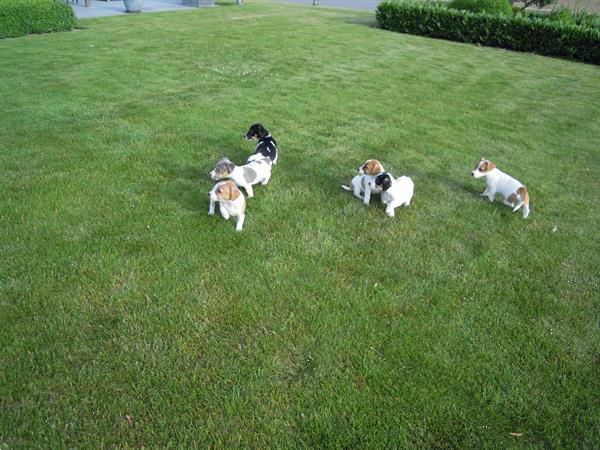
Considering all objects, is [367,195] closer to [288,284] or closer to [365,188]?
[365,188]

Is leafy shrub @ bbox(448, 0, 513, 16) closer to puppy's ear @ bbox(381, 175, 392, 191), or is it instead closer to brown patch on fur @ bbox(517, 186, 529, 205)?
brown patch on fur @ bbox(517, 186, 529, 205)

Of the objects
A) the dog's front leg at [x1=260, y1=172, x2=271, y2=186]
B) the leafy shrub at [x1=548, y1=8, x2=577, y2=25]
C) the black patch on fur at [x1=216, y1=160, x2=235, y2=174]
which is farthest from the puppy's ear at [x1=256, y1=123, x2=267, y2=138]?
the leafy shrub at [x1=548, y1=8, x2=577, y2=25]

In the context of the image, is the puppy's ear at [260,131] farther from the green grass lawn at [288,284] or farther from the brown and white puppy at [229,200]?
the brown and white puppy at [229,200]

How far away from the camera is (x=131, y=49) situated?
13.0 meters

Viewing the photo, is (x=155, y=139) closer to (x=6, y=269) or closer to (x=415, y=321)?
(x=6, y=269)

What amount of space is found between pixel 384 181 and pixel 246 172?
1767 millimetres

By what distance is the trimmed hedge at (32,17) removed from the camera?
1397 cm

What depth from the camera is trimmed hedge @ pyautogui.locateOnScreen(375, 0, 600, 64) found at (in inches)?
647

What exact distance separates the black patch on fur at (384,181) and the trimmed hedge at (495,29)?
16.5 meters

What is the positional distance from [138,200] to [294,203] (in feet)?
6.61

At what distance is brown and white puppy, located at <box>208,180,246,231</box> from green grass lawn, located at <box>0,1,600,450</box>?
0.20 m

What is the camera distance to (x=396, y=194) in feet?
17.1

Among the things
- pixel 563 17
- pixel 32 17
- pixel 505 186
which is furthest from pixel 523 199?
pixel 563 17

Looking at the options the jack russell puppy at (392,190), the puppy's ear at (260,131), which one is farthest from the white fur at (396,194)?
the puppy's ear at (260,131)
